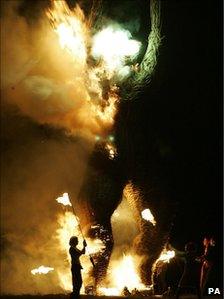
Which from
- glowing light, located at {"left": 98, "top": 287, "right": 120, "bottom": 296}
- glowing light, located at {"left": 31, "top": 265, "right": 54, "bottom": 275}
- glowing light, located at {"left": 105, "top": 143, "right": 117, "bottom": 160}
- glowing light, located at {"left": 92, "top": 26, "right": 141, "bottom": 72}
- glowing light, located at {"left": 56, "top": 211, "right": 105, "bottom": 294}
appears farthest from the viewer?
glowing light, located at {"left": 31, "top": 265, "right": 54, "bottom": 275}

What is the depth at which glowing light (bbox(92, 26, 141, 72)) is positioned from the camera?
1472cm

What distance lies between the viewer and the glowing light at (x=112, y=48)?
14719mm

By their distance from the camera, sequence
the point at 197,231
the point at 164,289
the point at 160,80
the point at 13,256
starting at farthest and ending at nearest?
1. the point at 197,231
2. the point at 13,256
3. the point at 160,80
4. the point at 164,289

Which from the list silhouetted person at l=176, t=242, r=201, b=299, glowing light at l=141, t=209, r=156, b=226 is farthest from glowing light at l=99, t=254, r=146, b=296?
silhouetted person at l=176, t=242, r=201, b=299

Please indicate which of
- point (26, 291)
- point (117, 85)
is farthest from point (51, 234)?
point (117, 85)

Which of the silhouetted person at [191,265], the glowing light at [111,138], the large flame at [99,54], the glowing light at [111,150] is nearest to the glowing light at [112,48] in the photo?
the large flame at [99,54]

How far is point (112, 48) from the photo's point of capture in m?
14.7

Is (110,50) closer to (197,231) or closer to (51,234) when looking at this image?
(51,234)

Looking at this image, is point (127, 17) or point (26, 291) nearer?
point (127, 17)

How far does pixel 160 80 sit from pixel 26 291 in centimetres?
727

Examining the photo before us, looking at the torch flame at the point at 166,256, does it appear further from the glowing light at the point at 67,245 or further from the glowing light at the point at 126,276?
the glowing light at the point at 67,245

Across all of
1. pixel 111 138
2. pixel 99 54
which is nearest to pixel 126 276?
pixel 111 138

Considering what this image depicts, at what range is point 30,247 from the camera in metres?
17.4

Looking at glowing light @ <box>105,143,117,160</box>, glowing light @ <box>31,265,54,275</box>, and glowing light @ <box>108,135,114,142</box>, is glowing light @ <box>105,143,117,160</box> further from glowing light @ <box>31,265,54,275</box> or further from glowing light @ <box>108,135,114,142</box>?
glowing light @ <box>31,265,54,275</box>
